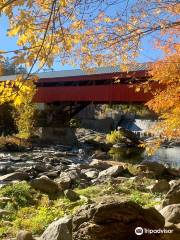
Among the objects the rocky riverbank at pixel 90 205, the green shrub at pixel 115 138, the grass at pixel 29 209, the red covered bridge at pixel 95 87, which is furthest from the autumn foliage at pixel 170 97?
the green shrub at pixel 115 138

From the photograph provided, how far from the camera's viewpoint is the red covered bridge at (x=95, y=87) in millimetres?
23145

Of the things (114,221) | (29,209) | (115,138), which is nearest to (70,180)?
(29,209)

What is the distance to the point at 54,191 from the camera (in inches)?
339

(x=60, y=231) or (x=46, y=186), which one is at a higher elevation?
(x=60, y=231)

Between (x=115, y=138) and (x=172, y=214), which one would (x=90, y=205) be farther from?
(x=115, y=138)

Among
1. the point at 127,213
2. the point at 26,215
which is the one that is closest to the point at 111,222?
the point at 127,213

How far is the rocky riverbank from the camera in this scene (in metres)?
3.86

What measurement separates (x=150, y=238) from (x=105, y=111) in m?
44.0

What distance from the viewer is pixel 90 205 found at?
4176mm

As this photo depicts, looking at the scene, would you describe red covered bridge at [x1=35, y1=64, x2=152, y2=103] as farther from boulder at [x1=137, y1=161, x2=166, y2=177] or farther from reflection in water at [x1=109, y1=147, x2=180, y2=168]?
boulder at [x1=137, y1=161, x2=166, y2=177]

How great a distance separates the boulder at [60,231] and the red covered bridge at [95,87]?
695 inches

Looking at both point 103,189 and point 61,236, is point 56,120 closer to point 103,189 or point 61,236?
point 103,189

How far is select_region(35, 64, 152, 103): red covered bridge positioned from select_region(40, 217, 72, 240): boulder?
695 inches

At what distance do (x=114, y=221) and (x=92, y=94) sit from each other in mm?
22951
